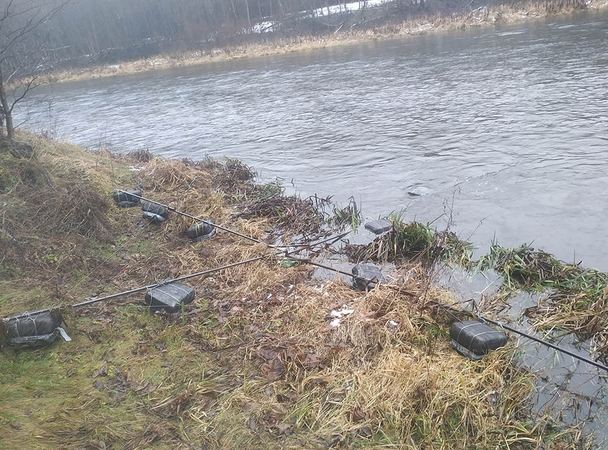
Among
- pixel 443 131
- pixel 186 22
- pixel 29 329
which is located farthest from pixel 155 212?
pixel 186 22

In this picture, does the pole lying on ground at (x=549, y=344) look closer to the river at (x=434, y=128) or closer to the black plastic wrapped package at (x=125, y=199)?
the river at (x=434, y=128)

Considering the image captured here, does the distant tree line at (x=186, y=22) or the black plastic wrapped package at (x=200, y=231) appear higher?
the distant tree line at (x=186, y=22)

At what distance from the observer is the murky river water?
18.7 feet

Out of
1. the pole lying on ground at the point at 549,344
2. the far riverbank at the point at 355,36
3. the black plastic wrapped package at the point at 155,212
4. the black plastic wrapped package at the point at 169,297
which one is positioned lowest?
the pole lying on ground at the point at 549,344

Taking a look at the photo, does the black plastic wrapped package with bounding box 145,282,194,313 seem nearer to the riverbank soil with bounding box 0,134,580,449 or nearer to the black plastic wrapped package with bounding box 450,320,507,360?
the riverbank soil with bounding box 0,134,580,449

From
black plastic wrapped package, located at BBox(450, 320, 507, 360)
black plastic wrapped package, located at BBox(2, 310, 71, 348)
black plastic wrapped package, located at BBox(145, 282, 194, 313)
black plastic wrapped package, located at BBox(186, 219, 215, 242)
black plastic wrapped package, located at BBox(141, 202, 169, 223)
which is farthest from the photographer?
black plastic wrapped package, located at BBox(141, 202, 169, 223)

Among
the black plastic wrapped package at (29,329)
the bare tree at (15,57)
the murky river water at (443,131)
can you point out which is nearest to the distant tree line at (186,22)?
the murky river water at (443,131)

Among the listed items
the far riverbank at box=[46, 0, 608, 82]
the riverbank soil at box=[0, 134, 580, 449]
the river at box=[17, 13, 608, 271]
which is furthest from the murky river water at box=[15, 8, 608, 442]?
the far riverbank at box=[46, 0, 608, 82]

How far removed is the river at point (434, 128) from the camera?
612 centimetres

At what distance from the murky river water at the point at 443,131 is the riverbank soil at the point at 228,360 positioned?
0.76 m

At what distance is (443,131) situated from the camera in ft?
31.4

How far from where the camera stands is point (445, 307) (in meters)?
3.98

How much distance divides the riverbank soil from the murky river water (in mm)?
758

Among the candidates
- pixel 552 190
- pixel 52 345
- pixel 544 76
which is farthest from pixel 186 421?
pixel 544 76
